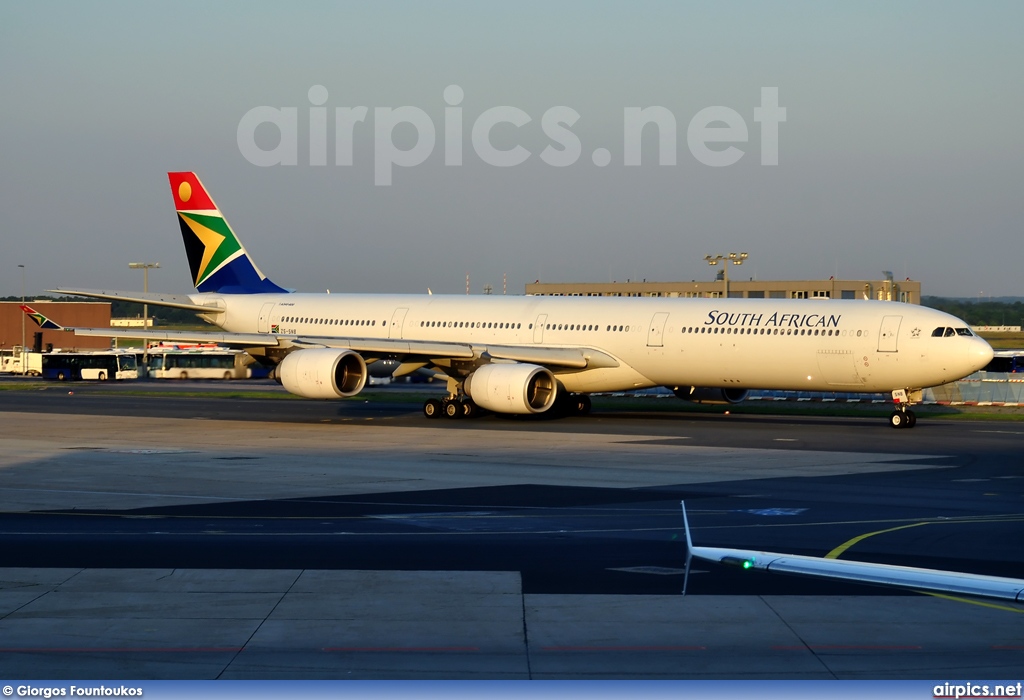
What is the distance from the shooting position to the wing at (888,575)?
7484 mm

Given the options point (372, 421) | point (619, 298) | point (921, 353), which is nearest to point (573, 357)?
point (619, 298)

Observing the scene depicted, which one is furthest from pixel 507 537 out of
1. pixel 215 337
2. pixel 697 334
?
pixel 215 337

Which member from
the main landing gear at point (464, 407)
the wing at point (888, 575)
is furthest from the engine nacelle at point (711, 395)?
the wing at point (888, 575)

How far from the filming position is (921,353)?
33.1m

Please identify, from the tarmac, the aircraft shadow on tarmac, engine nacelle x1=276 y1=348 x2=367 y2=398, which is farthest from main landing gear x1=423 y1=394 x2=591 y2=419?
the tarmac

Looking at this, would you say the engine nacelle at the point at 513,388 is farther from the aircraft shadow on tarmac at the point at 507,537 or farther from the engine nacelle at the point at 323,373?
the aircraft shadow on tarmac at the point at 507,537

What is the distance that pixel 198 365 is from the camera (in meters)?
81.4

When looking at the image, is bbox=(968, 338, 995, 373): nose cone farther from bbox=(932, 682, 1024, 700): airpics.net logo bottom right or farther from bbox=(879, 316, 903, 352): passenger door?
bbox=(932, 682, 1024, 700): airpics.net logo bottom right

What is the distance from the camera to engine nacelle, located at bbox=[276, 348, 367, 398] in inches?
1455

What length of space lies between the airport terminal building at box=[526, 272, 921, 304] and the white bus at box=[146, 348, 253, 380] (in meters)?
22.4

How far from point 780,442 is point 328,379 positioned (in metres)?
14.4

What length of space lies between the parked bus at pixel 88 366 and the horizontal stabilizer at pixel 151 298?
3389 cm

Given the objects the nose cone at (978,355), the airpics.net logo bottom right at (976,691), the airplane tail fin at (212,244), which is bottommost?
the airpics.net logo bottom right at (976,691)

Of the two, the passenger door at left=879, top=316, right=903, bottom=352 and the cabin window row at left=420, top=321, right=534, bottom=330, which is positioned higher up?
the cabin window row at left=420, top=321, right=534, bottom=330
